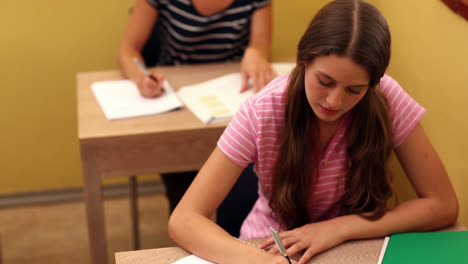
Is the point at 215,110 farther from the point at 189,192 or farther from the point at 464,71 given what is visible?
the point at 464,71

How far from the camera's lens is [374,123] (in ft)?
3.91

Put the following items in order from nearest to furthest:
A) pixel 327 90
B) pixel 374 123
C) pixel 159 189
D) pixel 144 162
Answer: pixel 327 90
pixel 374 123
pixel 144 162
pixel 159 189

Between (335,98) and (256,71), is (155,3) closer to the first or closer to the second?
(256,71)

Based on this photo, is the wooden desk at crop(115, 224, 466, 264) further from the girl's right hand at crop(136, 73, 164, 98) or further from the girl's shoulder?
the girl's right hand at crop(136, 73, 164, 98)

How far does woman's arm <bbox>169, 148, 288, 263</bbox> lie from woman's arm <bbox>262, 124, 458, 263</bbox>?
61 millimetres

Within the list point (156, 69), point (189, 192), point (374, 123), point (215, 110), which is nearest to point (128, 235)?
point (156, 69)

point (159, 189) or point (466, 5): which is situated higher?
point (466, 5)

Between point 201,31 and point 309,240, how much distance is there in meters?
1.06

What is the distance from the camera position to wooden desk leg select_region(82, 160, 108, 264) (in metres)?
1.62

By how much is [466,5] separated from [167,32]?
3.35ft

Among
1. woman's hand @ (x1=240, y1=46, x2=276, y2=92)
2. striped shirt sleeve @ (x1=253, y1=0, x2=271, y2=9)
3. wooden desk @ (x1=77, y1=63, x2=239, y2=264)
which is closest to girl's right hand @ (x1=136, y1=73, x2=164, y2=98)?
wooden desk @ (x1=77, y1=63, x2=239, y2=264)

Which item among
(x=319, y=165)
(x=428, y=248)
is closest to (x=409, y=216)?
(x=428, y=248)

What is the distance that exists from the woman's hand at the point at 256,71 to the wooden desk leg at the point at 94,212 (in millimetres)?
526

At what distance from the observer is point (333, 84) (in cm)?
104
